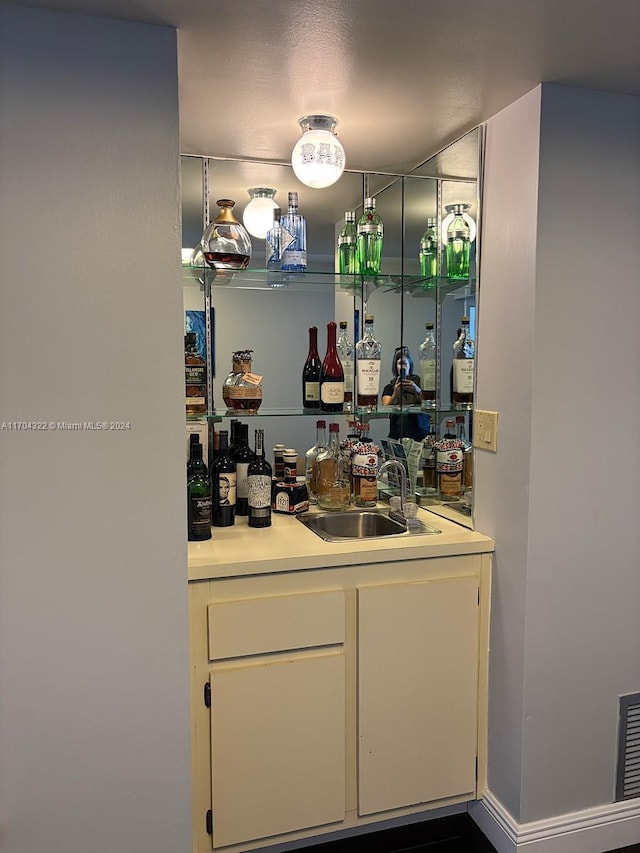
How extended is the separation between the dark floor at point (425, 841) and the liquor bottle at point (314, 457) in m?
1.11

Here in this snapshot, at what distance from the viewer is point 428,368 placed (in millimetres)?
2627

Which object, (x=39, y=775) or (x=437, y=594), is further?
(x=437, y=594)

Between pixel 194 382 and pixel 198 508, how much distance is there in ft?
1.52

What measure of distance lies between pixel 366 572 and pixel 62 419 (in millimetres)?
945

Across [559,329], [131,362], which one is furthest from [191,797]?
[559,329]

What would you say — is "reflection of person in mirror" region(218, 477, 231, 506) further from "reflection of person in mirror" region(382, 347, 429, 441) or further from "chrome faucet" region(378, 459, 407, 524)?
"reflection of person in mirror" region(382, 347, 429, 441)

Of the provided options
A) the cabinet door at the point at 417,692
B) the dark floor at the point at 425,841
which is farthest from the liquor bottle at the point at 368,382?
the dark floor at the point at 425,841

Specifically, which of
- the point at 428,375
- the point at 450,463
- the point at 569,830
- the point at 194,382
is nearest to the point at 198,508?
the point at 194,382

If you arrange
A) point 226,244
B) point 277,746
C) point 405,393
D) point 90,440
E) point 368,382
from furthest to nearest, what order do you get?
point 405,393, point 368,382, point 226,244, point 277,746, point 90,440

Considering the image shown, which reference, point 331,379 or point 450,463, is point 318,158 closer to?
point 331,379

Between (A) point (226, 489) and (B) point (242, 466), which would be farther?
(B) point (242, 466)

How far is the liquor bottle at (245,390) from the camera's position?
7.54 feet

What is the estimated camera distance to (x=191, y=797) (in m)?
1.80

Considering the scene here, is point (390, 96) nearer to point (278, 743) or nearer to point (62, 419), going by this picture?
point (62, 419)
